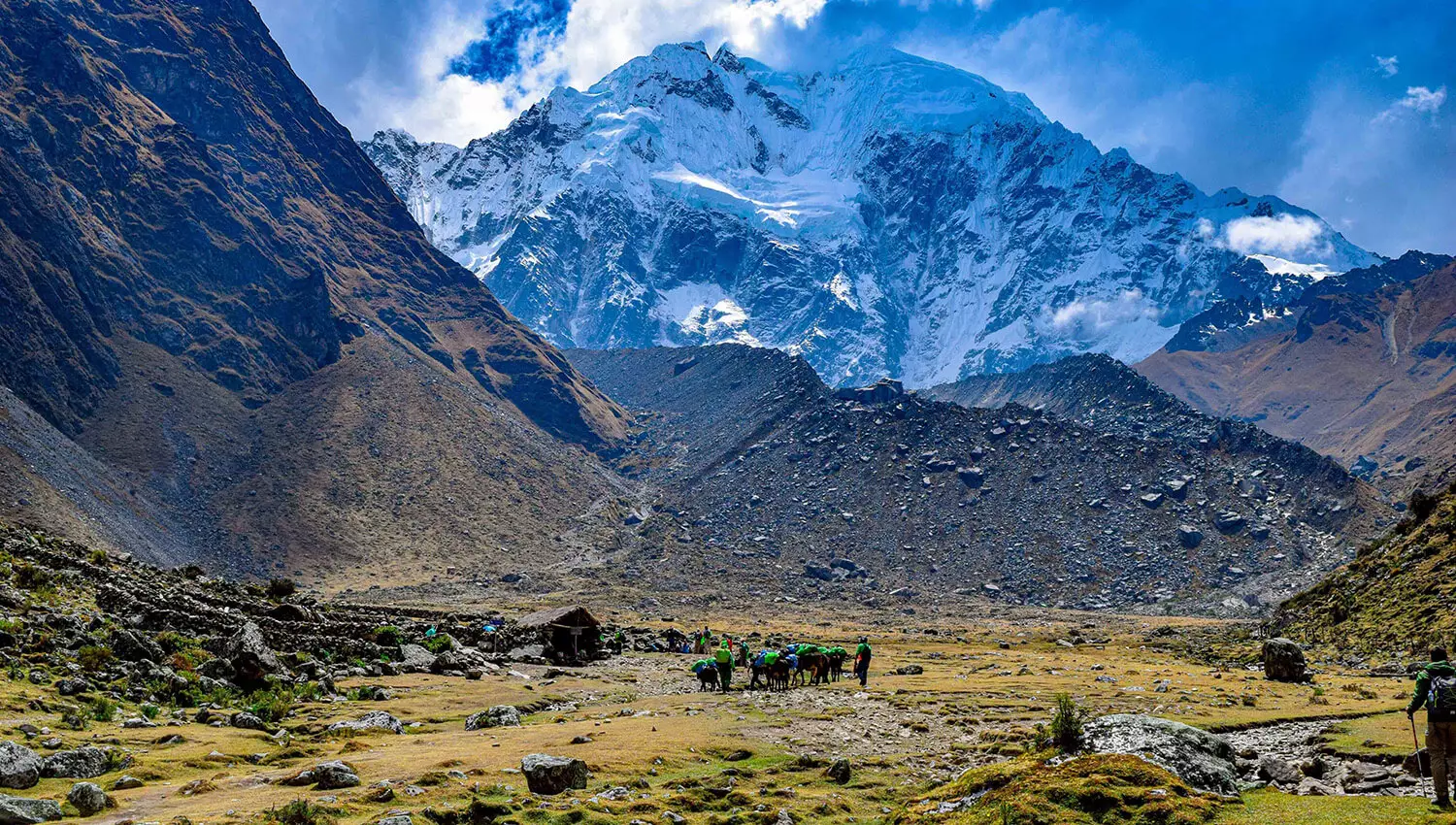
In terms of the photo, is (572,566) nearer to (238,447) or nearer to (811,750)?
(238,447)

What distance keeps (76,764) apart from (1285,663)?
38.2m

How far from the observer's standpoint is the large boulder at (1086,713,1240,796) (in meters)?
16.1

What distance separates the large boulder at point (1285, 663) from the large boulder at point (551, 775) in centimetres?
3006

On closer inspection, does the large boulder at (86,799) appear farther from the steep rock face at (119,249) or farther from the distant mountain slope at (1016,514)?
the steep rock face at (119,249)

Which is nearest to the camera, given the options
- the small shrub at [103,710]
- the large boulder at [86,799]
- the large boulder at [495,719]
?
the large boulder at [86,799]

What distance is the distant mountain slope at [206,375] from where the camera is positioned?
12256cm

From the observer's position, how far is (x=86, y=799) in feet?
51.5

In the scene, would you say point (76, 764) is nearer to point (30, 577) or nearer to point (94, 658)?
point (94, 658)

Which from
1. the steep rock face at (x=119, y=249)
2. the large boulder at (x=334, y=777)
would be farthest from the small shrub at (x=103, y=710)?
the steep rock face at (x=119, y=249)

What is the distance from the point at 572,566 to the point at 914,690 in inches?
4349

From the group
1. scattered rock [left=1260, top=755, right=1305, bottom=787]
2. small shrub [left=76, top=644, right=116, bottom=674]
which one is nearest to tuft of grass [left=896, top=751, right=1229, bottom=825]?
scattered rock [left=1260, top=755, right=1305, bottom=787]

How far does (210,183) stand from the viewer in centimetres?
18188

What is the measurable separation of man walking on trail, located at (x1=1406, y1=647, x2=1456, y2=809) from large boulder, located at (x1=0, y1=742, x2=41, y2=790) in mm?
22196

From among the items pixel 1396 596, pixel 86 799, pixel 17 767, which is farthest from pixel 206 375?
pixel 1396 596
